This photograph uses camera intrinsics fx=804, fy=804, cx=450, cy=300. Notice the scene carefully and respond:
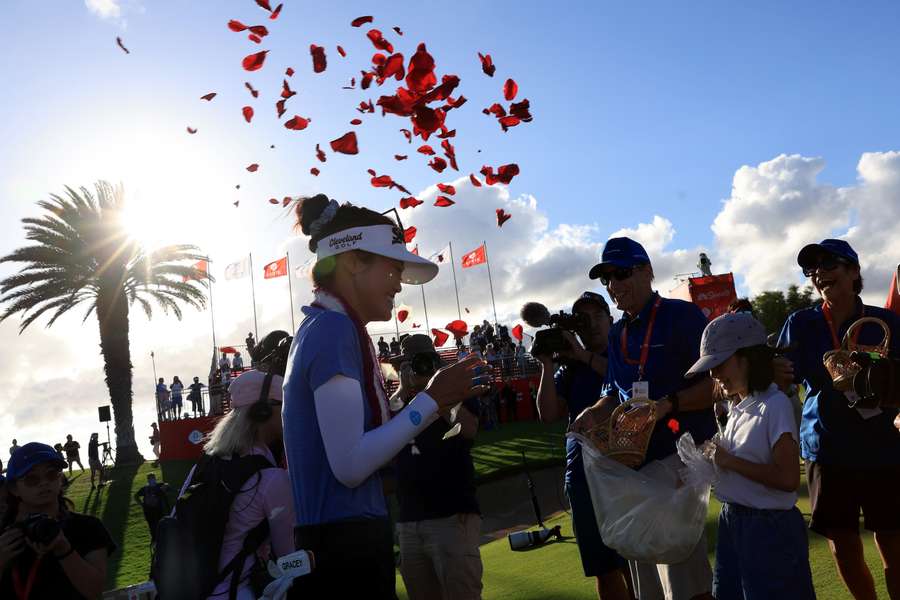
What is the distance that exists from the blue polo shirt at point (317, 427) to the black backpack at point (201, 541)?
64cm

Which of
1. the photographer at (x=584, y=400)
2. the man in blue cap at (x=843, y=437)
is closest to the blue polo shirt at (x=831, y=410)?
the man in blue cap at (x=843, y=437)

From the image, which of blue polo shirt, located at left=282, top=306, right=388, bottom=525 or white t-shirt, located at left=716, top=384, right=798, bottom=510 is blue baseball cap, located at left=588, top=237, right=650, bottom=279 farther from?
blue polo shirt, located at left=282, top=306, right=388, bottom=525

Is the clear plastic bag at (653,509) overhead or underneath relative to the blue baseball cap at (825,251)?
underneath

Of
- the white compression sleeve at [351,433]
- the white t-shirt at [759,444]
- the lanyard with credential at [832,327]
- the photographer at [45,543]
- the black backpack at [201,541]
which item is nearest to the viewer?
the white compression sleeve at [351,433]

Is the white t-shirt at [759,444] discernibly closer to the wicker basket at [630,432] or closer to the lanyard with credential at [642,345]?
the wicker basket at [630,432]

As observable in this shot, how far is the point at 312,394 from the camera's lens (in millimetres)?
2473

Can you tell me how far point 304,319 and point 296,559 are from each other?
0.76 m

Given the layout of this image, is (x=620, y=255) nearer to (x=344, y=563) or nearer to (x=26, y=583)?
(x=344, y=563)

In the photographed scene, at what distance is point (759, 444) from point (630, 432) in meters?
0.55

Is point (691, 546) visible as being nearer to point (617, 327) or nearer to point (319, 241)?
point (617, 327)

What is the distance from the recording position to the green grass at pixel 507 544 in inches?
237

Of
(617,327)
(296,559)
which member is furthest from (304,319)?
(617,327)

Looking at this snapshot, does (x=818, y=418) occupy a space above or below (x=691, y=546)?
above

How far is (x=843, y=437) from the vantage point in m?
4.35
